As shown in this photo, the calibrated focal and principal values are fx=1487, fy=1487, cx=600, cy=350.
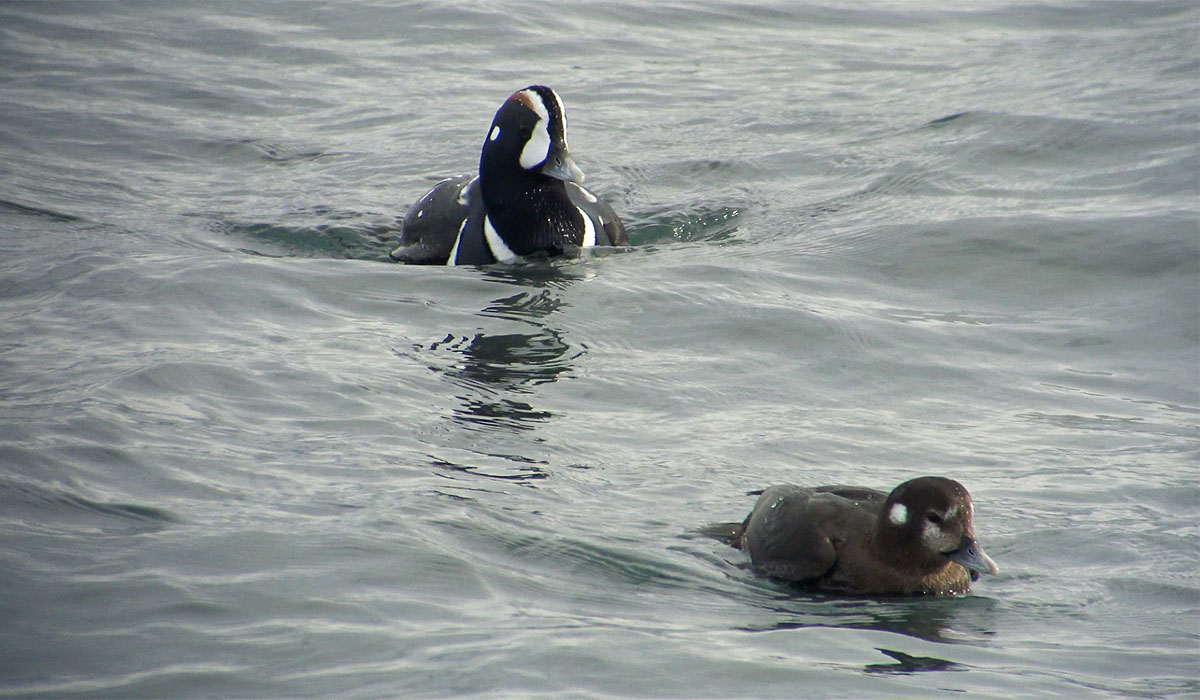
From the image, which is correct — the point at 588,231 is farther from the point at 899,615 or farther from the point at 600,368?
the point at 899,615

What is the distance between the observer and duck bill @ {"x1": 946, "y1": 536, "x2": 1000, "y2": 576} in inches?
189

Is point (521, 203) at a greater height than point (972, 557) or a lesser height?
greater

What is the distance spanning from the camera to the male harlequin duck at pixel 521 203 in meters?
9.05

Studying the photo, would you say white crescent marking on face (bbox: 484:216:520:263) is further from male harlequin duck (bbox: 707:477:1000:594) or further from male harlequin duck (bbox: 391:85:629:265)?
male harlequin duck (bbox: 707:477:1000:594)

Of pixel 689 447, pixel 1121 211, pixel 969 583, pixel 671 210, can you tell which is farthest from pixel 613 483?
pixel 1121 211

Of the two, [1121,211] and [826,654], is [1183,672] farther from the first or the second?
[1121,211]

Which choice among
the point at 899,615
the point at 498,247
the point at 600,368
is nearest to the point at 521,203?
the point at 498,247

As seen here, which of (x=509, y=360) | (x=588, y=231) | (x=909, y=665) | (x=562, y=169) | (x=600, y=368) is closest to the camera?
(x=909, y=665)

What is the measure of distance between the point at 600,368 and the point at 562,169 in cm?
217

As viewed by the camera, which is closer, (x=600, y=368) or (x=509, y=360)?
(x=600, y=368)

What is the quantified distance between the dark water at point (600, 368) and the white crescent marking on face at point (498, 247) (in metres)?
0.20

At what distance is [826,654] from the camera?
4.43 meters

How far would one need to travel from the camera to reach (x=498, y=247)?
360 inches

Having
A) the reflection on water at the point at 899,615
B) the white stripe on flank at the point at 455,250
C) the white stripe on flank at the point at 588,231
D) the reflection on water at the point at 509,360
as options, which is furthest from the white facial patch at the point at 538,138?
the reflection on water at the point at 899,615
